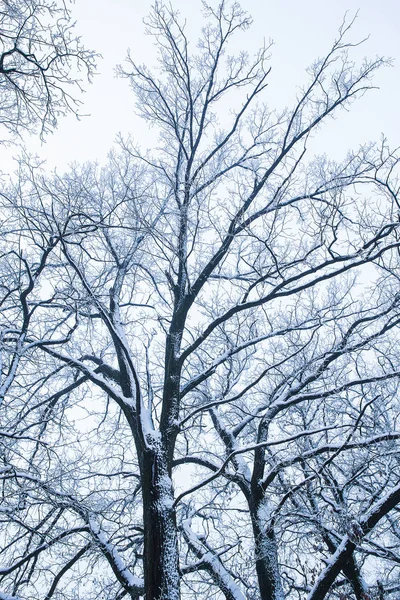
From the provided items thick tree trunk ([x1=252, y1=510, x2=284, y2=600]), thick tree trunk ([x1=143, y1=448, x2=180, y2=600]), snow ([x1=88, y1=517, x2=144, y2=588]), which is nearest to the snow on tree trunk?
thick tree trunk ([x1=252, y1=510, x2=284, y2=600])

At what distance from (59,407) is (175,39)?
6.81 meters

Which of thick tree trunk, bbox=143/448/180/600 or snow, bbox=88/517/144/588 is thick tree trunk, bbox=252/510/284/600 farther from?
snow, bbox=88/517/144/588

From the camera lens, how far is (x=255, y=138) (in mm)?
8039

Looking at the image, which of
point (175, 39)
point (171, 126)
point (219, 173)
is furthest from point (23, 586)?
point (175, 39)

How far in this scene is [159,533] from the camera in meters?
Answer: 4.39

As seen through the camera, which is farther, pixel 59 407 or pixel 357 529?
pixel 59 407

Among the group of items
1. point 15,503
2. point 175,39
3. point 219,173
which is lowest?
point 15,503

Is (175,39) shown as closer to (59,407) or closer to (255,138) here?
(255,138)

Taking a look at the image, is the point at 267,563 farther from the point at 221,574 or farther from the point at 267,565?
the point at 221,574

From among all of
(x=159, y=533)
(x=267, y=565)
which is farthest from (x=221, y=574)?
(x=159, y=533)

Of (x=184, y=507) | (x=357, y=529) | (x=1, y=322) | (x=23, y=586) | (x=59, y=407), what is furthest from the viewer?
(x=184, y=507)

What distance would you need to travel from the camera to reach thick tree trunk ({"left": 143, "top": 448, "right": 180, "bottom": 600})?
13.5ft

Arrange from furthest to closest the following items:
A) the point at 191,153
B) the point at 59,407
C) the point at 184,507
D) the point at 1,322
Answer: the point at 191,153 < the point at 184,507 < the point at 59,407 < the point at 1,322

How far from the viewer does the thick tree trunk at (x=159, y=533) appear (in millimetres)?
4109
